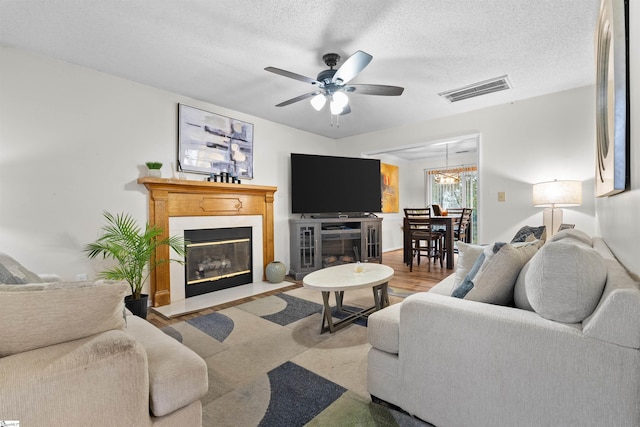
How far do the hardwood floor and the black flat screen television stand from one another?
122cm

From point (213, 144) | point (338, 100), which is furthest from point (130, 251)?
point (338, 100)

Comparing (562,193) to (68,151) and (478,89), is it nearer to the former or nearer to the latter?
(478,89)

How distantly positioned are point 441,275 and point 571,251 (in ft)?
11.7

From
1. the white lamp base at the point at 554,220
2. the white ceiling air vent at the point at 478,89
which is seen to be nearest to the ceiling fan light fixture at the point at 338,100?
the white ceiling air vent at the point at 478,89

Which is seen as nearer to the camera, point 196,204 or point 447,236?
point 196,204

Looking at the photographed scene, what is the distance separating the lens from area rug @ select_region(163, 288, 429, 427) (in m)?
1.42

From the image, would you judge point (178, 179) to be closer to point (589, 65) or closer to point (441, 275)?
point (441, 275)

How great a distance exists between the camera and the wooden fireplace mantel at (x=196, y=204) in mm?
3154

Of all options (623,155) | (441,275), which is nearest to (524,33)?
(623,155)

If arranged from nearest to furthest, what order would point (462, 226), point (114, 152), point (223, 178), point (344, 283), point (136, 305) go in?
point (344, 283) → point (136, 305) → point (114, 152) → point (223, 178) → point (462, 226)

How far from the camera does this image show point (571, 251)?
1.01 metres

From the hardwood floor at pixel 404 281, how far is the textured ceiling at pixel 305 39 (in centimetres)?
244

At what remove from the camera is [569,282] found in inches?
39.2

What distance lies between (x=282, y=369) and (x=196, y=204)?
7.79 feet
